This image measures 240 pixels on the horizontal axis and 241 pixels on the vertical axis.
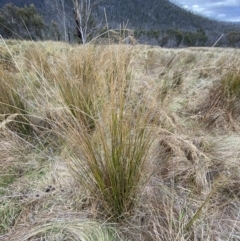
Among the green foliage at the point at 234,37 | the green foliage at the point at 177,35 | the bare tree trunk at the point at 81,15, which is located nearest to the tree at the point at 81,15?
the bare tree trunk at the point at 81,15

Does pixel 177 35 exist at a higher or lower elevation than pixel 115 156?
lower

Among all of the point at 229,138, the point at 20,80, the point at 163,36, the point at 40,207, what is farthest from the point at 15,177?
the point at 163,36

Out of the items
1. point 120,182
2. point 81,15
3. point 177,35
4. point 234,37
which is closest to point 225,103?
point 120,182

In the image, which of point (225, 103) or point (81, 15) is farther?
point (81, 15)

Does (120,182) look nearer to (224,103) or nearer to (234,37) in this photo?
(224,103)

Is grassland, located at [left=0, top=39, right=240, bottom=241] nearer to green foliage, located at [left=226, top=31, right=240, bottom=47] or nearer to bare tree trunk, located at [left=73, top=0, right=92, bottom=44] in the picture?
bare tree trunk, located at [left=73, top=0, right=92, bottom=44]

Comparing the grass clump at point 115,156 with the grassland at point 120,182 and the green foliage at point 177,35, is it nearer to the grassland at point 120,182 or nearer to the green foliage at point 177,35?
the grassland at point 120,182

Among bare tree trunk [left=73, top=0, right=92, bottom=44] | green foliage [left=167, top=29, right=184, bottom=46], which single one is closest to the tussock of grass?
bare tree trunk [left=73, top=0, right=92, bottom=44]

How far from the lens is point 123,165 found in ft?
2.77

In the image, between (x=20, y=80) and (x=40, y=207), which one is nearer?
(x=40, y=207)

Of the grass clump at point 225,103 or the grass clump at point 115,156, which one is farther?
the grass clump at point 225,103

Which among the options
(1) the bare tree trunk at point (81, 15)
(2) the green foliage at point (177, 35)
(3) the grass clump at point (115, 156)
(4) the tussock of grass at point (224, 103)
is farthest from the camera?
(2) the green foliage at point (177, 35)

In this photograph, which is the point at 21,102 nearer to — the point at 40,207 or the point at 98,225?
the point at 40,207

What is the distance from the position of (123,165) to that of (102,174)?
87mm
